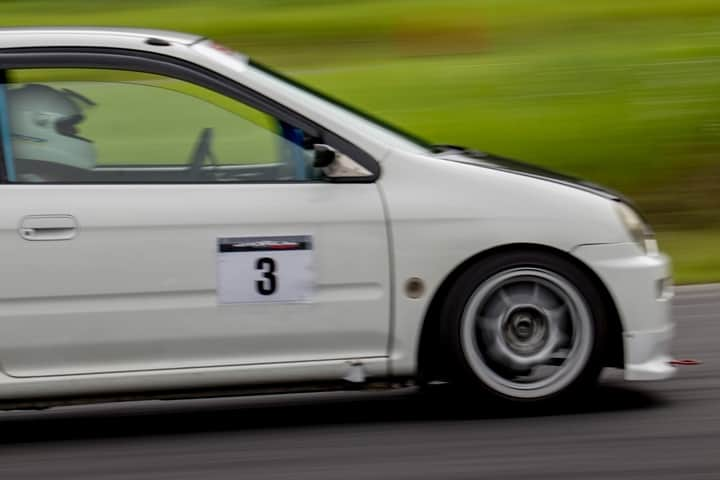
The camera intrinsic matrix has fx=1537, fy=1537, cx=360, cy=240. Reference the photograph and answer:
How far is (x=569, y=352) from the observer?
19.7ft

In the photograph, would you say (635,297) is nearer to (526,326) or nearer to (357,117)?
(526,326)

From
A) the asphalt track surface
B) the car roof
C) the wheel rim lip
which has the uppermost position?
the car roof

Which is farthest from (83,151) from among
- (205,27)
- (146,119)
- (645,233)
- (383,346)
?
(205,27)

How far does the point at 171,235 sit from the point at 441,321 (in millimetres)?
1084

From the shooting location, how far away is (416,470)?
530 centimetres

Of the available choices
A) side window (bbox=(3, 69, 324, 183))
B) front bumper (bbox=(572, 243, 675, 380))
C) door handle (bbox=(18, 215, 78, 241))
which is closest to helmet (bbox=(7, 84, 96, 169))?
side window (bbox=(3, 69, 324, 183))

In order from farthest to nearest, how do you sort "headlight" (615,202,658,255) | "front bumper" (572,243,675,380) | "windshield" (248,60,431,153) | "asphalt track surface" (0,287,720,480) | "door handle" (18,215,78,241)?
"windshield" (248,60,431,153)
"headlight" (615,202,658,255)
"front bumper" (572,243,675,380)
"door handle" (18,215,78,241)
"asphalt track surface" (0,287,720,480)

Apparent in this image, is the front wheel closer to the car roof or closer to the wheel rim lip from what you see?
the wheel rim lip

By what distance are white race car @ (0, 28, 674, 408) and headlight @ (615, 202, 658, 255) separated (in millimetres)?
29

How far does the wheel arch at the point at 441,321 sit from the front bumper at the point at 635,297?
0.03 meters

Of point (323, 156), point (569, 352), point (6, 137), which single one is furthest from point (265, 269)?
point (569, 352)

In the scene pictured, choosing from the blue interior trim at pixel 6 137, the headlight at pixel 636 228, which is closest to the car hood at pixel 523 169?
the headlight at pixel 636 228

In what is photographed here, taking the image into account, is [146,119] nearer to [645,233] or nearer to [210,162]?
[210,162]

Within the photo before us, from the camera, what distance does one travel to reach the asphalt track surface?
5.36 m
